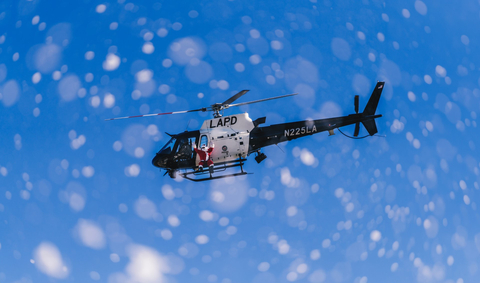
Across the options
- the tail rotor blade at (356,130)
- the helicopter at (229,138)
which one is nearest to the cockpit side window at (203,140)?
the helicopter at (229,138)

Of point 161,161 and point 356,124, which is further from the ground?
point 356,124

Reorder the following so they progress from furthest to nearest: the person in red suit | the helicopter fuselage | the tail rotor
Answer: the tail rotor, the helicopter fuselage, the person in red suit

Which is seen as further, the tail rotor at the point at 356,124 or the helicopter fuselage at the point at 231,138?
the tail rotor at the point at 356,124

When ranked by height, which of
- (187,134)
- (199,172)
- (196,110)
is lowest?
(199,172)

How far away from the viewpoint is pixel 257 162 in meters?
12.7

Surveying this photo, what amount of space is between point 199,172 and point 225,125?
5.87 ft

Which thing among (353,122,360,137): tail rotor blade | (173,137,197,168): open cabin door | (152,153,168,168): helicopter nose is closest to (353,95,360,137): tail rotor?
(353,122,360,137): tail rotor blade

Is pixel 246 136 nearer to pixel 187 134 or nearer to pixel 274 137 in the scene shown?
pixel 274 137

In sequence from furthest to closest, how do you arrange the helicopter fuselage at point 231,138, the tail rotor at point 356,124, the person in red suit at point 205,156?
the tail rotor at point 356,124 → the helicopter fuselage at point 231,138 → the person in red suit at point 205,156

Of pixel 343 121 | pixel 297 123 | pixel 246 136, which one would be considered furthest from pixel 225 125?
pixel 343 121

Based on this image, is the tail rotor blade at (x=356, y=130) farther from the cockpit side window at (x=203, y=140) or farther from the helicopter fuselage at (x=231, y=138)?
the cockpit side window at (x=203, y=140)

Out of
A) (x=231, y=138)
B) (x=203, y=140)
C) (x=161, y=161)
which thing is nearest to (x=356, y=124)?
(x=231, y=138)

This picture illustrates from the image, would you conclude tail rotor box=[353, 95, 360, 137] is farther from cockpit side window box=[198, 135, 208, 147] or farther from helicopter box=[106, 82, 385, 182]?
cockpit side window box=[198, 135, 208, 147]

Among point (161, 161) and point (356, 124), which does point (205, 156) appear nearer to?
point (161, 161)
